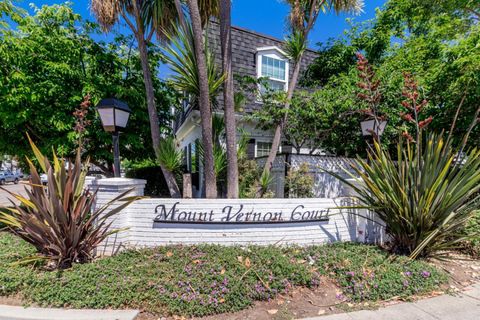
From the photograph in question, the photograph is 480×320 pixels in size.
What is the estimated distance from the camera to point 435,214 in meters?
3.77

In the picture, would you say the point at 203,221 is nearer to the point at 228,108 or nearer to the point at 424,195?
the point at 228,108

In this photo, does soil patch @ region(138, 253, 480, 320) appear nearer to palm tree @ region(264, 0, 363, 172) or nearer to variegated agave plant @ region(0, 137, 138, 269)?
variegated agave plant @ region(0, 137, 138, 269)

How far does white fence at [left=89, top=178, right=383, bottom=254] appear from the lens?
13.5 ft

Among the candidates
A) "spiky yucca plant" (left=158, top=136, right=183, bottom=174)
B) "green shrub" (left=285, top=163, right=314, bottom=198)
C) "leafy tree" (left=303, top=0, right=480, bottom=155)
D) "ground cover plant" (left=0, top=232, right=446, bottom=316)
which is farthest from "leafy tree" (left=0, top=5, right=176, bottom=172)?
"leafy tree" (left=303, top=0, right=480, bottom=155)

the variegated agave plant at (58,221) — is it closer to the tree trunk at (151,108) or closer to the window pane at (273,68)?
the tree trunk at (151,108)

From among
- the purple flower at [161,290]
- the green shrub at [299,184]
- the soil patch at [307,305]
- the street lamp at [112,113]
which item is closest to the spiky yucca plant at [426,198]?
the soil patch at [307,305]

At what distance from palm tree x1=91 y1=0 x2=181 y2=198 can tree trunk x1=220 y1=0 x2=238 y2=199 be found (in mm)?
1142

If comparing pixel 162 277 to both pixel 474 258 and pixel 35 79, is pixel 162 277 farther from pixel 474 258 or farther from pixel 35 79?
pixel 35 79

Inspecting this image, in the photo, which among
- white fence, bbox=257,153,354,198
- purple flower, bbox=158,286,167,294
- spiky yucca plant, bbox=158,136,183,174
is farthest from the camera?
white fence, bbox=257,153,354,198

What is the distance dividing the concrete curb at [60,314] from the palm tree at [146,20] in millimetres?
2678

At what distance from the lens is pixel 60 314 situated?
9.00 feet

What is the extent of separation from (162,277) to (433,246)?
4.15 meters

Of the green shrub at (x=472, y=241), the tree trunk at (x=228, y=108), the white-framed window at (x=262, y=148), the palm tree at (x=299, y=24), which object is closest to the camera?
the green shrub at (x=472, y=241)

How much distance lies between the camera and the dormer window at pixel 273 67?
29.7 ft
